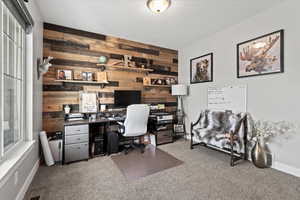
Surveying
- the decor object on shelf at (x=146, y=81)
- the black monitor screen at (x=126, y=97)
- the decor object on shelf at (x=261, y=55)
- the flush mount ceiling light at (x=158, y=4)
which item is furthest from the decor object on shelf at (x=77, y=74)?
the decor object on shelf at (x=261, y=55)

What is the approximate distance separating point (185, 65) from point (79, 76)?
296cm

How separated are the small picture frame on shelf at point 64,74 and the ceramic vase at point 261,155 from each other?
384 centimetres

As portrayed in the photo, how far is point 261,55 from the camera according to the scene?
2.42 metres

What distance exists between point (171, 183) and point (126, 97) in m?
2.10

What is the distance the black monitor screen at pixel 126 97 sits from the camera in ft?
10.5

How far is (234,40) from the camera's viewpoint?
2.82 metres

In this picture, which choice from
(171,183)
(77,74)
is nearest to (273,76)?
(171,183)

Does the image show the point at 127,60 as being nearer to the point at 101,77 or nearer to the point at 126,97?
the point at 101,77

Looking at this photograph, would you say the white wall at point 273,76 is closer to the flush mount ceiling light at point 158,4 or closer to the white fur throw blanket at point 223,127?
the white fur throw blanket at point 223,127

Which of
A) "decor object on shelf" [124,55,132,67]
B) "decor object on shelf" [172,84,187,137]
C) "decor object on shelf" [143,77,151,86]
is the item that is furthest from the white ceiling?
"decor object on shelf" [172,84,187,137]

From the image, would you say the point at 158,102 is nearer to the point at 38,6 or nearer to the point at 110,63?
the point at 110,63

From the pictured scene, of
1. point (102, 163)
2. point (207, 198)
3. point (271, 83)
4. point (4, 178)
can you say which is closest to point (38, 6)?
point (4, 178)

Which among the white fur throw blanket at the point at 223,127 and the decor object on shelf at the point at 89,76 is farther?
the decor object on shelf at the point at 89,76

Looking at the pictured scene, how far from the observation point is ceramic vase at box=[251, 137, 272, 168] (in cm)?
223
